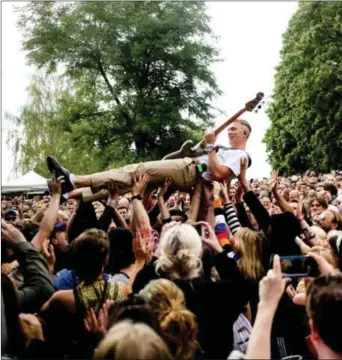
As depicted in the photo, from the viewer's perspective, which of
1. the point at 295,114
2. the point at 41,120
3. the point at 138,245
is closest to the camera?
the point at 138,245

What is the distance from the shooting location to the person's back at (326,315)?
243cm

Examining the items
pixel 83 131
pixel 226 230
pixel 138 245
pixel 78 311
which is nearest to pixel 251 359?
pixel 78 311

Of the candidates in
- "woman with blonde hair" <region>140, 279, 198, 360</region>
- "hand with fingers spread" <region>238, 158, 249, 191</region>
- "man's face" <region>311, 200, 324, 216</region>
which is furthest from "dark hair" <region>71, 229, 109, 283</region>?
"man's face" <region>311, 200, 324, 216</region>

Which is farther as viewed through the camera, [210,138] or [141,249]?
[210,138]

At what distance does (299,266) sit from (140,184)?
2.57 m

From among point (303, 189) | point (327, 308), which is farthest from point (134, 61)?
point (327, 308)

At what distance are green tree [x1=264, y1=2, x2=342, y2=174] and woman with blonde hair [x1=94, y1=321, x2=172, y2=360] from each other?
30.8 m

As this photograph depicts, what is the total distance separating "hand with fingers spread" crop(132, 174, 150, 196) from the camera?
5.58 meters

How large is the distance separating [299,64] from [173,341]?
110ft

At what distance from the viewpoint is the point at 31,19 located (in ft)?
110

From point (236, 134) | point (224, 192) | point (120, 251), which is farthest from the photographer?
point (236, 134)

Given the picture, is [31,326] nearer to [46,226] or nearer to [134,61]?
[46,226]

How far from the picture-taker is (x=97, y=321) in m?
3.28

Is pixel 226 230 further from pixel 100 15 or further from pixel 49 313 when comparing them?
pixel 100 15
